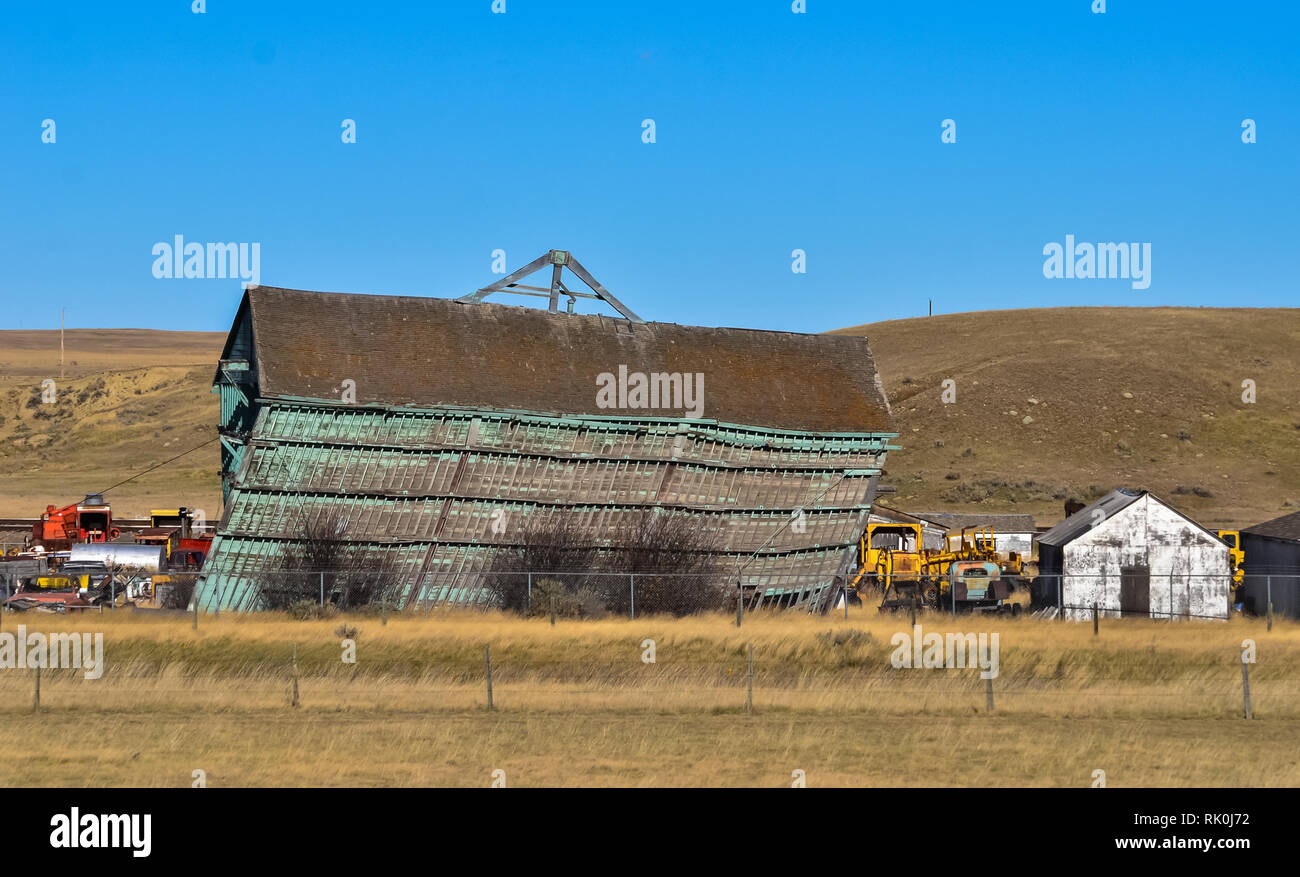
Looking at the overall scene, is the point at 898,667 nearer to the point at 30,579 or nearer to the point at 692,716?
the point at 692,716

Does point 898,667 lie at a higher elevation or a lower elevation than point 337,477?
lower

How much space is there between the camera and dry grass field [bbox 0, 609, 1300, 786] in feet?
67.7

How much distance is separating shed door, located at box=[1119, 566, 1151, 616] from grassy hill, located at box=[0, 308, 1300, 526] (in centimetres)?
4123

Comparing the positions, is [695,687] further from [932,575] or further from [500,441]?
[932,575]

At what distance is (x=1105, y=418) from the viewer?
114 m

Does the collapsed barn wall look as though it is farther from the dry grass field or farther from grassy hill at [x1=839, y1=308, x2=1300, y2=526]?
grassy hill at [x1=839, y1=308, x2=1300, y2=526]

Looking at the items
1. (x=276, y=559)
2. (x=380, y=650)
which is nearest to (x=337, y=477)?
(x=276, y=559)

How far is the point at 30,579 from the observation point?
4366 centimetres

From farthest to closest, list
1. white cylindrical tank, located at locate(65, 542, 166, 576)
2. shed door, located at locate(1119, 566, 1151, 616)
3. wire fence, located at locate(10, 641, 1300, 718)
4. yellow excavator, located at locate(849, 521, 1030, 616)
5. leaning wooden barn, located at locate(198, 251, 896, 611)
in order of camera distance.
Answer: white cylindrical tank, located at locate(65, 542, 166, 576)
yellow excavator, located at locate(849, 521, 1030, 616)
shed door, located at locate(1119, 566, 1151, 616)
leaning wooden barn, located at locate(198, 251, 896, 611)
wire fence, located at locate(10, 641, 1300, 718)

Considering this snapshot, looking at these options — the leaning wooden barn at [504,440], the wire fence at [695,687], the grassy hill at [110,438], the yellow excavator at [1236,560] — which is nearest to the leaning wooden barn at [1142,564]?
the yellow excavator at [1236,560]

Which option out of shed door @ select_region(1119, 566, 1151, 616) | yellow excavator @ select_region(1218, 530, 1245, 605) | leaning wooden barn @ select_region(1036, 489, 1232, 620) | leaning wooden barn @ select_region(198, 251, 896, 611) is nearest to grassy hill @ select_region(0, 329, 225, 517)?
leaning wooden barn @ select_region(198, 251, 896, 611)

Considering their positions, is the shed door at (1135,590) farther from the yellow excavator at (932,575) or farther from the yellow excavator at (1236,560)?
the yellow excavator at (932,575)

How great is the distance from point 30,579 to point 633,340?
19775 millimetres

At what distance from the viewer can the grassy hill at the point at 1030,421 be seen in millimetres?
97750
